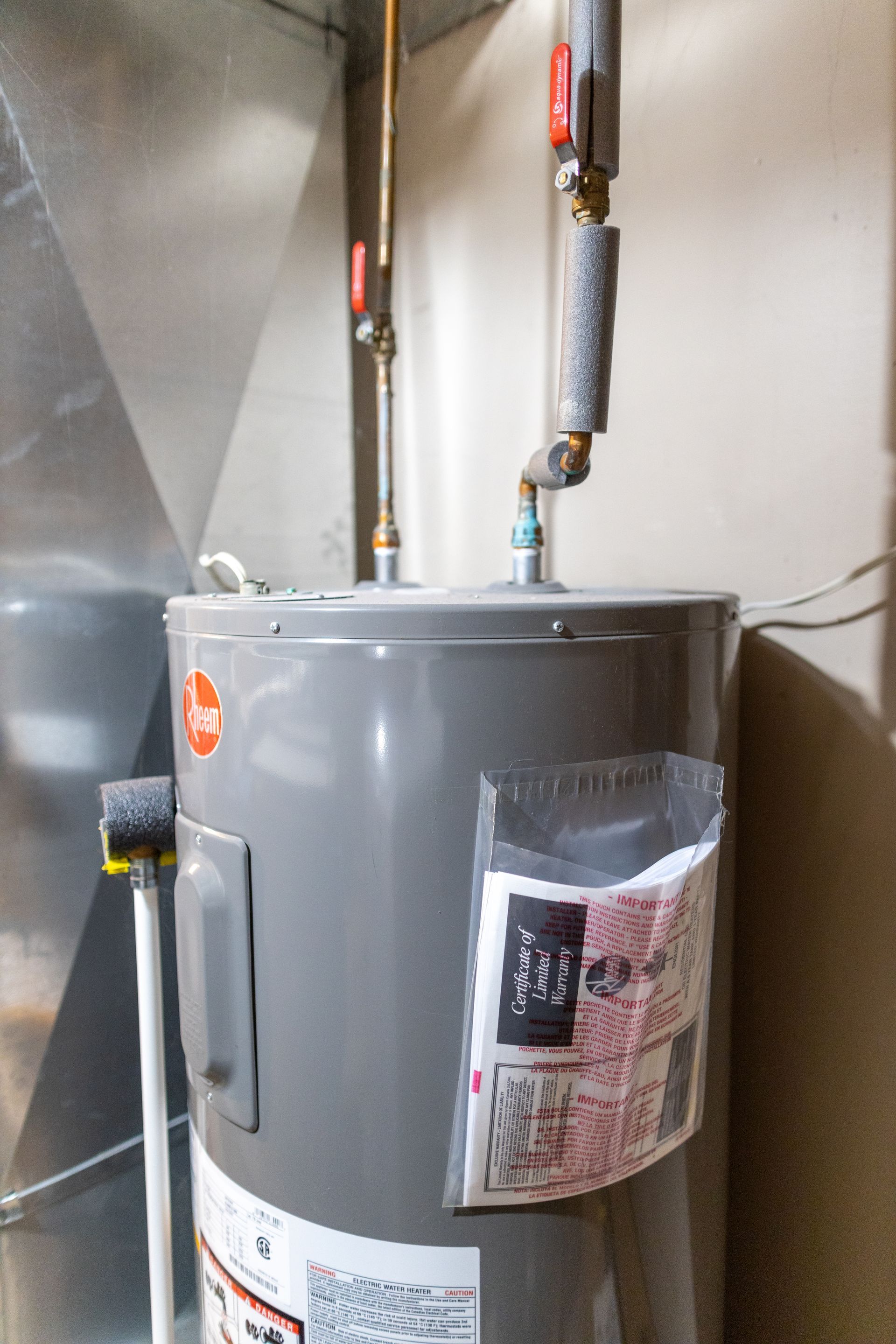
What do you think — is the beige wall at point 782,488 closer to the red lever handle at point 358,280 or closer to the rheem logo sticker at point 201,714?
the red lever handle at point 358,280

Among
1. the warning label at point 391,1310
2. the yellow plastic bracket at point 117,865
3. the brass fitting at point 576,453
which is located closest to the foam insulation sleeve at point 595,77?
the brass fitting at point 576,453

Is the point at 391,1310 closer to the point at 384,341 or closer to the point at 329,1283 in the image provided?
the point at 329,1283

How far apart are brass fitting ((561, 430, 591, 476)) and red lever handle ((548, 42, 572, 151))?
0.20 m

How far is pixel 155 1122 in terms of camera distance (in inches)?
28.5

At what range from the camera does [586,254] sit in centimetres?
57

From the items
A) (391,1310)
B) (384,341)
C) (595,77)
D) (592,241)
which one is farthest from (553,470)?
(391,1310)

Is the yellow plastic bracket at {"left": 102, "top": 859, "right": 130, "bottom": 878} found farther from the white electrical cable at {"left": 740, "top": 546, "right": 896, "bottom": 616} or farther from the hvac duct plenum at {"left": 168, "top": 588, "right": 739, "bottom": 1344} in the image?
the white electrical cable at {"left": 740, "top": 546, "right": 896, "bottom": 616}

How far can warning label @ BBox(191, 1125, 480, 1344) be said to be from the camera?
51 centimetres

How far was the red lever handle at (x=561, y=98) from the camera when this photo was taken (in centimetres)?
57

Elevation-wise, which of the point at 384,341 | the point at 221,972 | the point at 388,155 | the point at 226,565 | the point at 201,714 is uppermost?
the point at 388,155

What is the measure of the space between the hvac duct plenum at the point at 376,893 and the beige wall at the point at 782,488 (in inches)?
9.2

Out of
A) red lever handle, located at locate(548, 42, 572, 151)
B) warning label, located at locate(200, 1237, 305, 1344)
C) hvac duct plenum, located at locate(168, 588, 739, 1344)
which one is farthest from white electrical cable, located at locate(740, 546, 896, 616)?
warning label, located at locate(200, 1237, 305, 1344)

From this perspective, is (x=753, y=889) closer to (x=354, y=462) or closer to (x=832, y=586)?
(x=832, y=586)

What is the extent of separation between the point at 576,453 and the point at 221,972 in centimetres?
45
